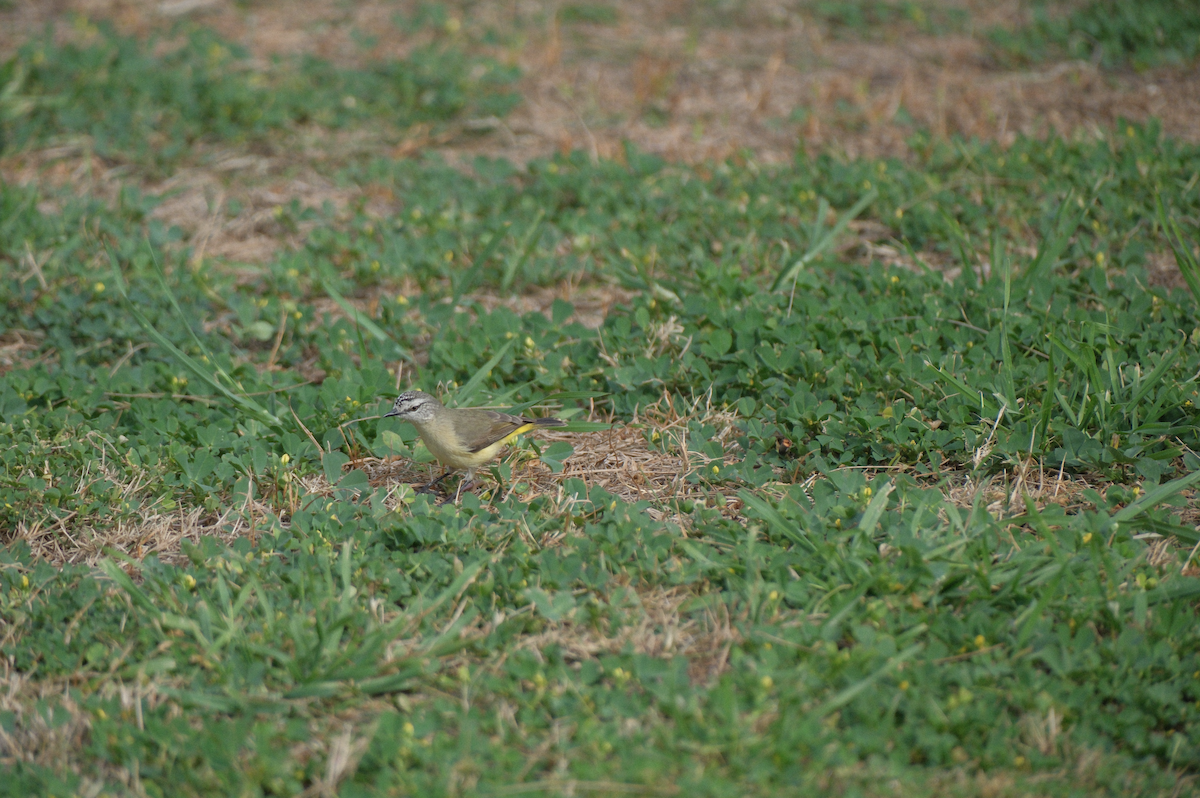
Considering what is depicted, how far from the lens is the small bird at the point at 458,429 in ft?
14.6

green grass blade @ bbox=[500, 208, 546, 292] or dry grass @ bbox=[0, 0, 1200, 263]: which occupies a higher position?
dry grass @ bbox=[0, 0, 1200, 263]

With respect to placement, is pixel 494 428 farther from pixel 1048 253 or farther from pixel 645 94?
pixel 645 94

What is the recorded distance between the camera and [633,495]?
4574 millimetres

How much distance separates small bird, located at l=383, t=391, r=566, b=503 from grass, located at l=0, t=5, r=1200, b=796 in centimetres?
15

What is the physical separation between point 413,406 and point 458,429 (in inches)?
10.6

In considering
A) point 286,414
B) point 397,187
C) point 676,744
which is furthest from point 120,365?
point 676,744

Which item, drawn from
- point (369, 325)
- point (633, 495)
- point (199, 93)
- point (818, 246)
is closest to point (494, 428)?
point (633, 495)

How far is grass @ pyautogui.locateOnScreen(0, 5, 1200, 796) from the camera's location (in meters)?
3.16

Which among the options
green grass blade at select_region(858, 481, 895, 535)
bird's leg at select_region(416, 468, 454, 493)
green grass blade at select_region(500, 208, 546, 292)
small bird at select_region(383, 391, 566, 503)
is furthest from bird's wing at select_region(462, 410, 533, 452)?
green grass blade at select_region(858, 481, 895, 535)

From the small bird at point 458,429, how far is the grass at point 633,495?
15 cm

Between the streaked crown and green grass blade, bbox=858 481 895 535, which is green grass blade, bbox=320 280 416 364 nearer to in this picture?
the streaked crown

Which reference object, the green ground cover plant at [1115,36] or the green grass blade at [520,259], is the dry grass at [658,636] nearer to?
the green grass blade at [520,259]

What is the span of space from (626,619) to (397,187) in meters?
4.77

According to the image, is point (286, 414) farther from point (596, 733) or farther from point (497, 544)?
point (596, 733)
